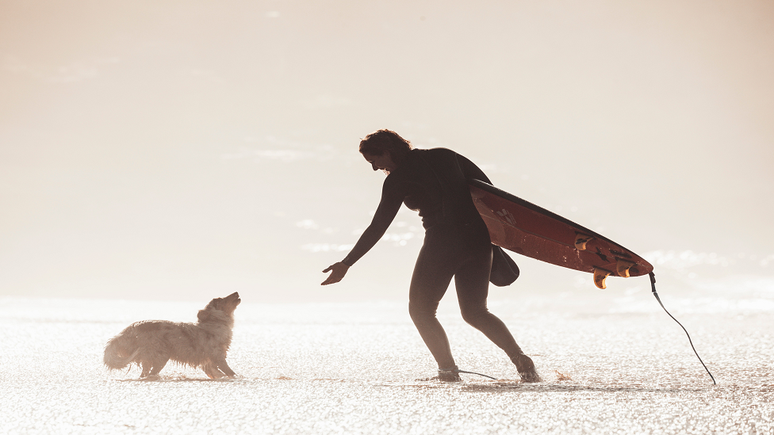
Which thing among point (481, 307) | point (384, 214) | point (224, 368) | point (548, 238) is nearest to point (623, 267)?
point (548, 238)

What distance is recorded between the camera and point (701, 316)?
9.07 meters

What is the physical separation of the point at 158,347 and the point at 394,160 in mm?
1756

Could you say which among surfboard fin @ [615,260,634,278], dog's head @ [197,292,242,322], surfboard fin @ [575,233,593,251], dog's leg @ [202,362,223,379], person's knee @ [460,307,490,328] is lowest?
dog's leg @ [202,362,223,379]

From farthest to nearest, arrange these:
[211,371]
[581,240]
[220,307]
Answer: [220,307] → [211,371] → [581,240]

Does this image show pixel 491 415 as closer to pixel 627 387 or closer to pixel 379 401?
pixel 379 401

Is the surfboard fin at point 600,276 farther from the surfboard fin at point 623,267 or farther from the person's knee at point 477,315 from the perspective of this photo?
the person's knee at point 477,315

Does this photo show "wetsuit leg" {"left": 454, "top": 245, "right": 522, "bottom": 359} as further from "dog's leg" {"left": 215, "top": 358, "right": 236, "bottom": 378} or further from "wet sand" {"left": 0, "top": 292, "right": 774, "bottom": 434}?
"dog's leg" {"left": 215, "top": 358, "right": 236, "bottom": 378}

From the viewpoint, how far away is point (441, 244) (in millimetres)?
3357

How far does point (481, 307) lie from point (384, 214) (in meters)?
0.76

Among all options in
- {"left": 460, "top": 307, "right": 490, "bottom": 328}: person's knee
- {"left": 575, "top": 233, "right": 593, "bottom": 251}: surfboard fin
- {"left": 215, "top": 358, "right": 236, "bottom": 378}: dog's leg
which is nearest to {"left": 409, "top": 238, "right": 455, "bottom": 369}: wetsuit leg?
{"left": 460, "top": 307, "right": 490, "bottom": 328}: person's knee

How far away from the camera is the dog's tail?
3.48 m

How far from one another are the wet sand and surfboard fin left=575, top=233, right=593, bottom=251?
0.78 meters

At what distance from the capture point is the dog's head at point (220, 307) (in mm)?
3883

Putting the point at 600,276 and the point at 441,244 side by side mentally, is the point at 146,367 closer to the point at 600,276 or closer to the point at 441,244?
the point at 441,244
